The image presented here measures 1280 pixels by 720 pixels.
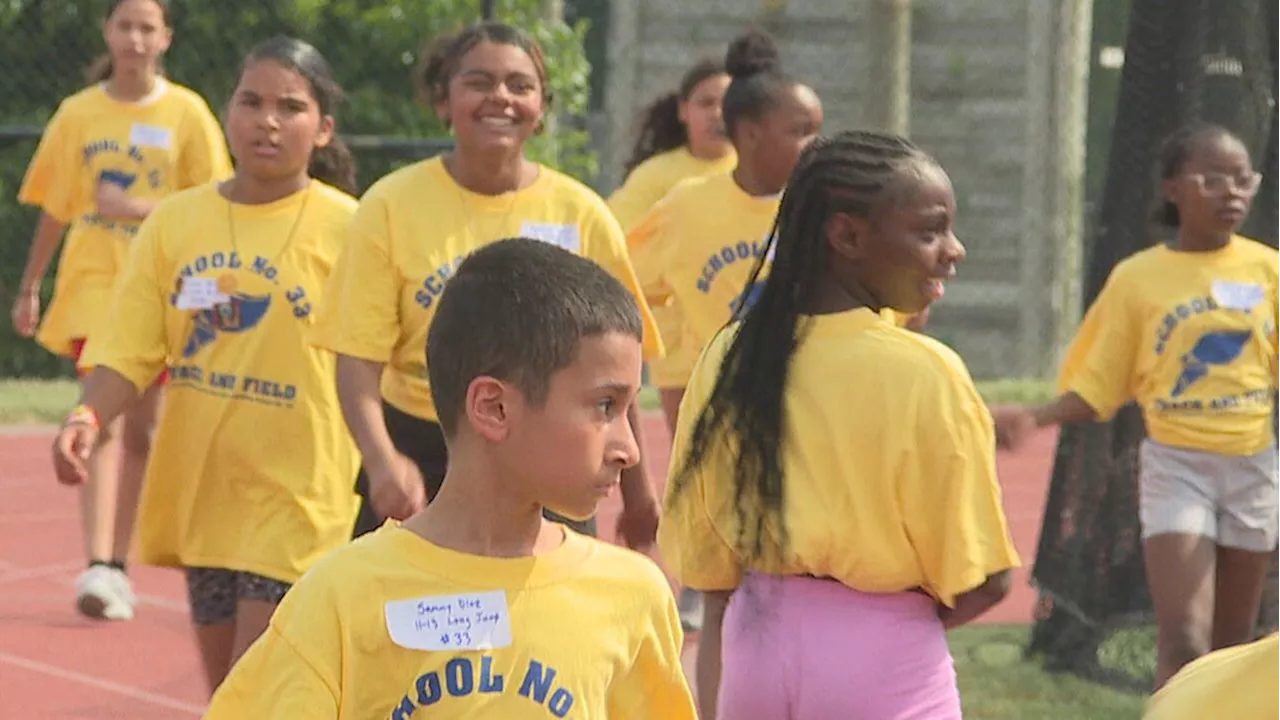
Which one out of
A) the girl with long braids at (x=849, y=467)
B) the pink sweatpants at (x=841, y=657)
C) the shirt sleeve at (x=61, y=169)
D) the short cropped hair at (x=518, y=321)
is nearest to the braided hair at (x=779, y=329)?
the girl with long braids at (x=849, y=467)

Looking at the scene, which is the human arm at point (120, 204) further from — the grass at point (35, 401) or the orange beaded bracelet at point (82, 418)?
the grass at point (35, 401)

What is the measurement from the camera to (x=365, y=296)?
18.3ft

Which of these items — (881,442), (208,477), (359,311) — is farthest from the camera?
(208,477)

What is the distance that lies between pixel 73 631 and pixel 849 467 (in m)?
5.39

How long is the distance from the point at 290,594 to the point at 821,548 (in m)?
1.15

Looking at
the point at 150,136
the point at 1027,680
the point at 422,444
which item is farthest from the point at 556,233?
the point at 150,136

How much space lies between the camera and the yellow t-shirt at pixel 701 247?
800 cm

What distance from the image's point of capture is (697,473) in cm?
435

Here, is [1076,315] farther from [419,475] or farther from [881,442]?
[881,442]

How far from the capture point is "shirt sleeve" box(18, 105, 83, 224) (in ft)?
32.4

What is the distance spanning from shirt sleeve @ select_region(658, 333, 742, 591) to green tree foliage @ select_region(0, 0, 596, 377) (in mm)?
11491

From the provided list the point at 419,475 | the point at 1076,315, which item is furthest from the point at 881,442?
the point at 1076,315

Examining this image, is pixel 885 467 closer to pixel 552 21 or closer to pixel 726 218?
pixel 726 218

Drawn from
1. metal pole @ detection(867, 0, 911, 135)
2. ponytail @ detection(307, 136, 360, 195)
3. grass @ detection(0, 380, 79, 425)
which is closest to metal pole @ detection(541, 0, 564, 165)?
metal pole @ detection(867, 0, 911, 135)
